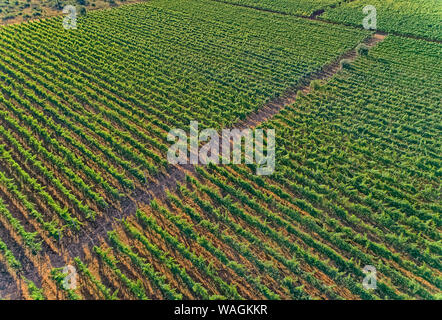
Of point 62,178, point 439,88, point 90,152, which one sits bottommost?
point 62,178

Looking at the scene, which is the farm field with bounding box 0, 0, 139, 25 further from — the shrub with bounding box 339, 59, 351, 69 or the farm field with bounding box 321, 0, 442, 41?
the shrub with bounding box 339, 59, 351, 69

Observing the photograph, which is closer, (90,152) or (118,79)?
(90,152)

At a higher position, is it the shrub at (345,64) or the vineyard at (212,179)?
the shrub at (345,64)

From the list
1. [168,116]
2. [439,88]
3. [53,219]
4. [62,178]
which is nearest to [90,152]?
[62,178]

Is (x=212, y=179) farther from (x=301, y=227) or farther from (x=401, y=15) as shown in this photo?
(x=401, y=15)

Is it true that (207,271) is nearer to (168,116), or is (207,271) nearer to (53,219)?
(53,219)
